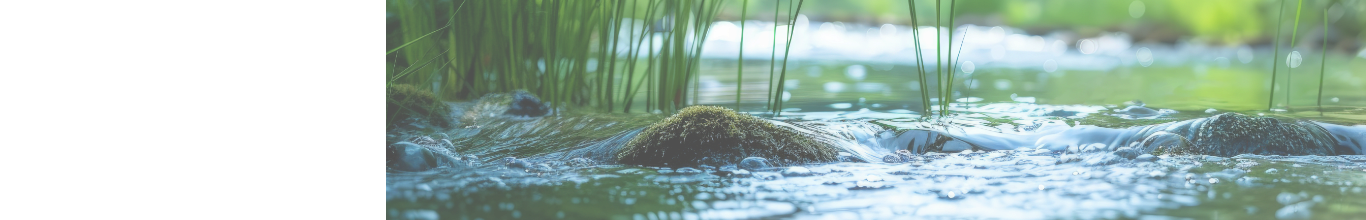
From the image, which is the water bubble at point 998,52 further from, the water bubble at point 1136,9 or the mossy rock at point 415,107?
the mossy rock at point 415,107

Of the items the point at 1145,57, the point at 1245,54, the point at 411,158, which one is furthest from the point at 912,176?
the point at 1245,54

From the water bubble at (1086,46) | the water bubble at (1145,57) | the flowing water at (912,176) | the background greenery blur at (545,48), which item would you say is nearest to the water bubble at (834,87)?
the flowing water at (912,176)

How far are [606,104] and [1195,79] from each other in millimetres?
3637

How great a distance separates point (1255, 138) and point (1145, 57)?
621 cm

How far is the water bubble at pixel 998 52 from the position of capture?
7.52m

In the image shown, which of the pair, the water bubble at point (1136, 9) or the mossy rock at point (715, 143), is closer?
the mossy rock at point (715, 143)

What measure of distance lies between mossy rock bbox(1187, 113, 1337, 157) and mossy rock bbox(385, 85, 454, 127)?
1.53 m

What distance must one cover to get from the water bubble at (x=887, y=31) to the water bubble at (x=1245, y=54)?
298cm

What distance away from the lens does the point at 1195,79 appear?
5020mm

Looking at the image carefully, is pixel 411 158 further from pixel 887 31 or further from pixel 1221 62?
pixel 887 31

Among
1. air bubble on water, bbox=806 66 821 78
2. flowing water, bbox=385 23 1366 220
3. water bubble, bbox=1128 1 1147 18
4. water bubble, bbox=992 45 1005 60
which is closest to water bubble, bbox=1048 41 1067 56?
water bubble, bbox=992 45 1005 60
